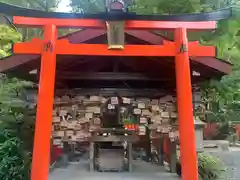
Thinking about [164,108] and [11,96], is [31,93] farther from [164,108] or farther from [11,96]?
[164,108]

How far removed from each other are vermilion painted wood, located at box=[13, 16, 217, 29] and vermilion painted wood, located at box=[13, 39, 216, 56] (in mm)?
305

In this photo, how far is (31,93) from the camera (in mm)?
6887

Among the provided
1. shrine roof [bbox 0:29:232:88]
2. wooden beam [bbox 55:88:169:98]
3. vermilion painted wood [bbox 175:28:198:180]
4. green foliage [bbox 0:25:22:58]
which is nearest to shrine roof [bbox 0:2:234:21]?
vermilion painted wood [bbox 175:28:198:180]

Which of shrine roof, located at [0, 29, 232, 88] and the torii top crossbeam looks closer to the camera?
the torii top crossbeam

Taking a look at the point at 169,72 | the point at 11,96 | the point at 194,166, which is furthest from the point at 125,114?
the point at 11,96

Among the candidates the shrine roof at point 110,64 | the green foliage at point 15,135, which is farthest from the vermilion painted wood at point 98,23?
the green foliage at point 15,135

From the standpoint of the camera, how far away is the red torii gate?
5016 millimetres

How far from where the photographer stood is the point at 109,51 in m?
5.39

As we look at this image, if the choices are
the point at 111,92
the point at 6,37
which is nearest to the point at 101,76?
the point at 111,92

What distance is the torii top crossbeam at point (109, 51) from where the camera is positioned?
504 centimetres

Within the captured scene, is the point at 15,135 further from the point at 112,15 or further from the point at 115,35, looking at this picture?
the point at 112,15

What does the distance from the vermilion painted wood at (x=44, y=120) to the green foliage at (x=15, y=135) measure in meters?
2.07

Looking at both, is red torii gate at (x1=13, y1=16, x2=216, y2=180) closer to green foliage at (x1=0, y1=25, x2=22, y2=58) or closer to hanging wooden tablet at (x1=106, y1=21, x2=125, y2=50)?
hanging wooden tablet at (x1=106, y1=21, x2=125, y2=50)

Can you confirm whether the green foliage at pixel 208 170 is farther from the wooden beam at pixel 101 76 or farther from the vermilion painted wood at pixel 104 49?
the vermilion painted wood at pixel 104 49
